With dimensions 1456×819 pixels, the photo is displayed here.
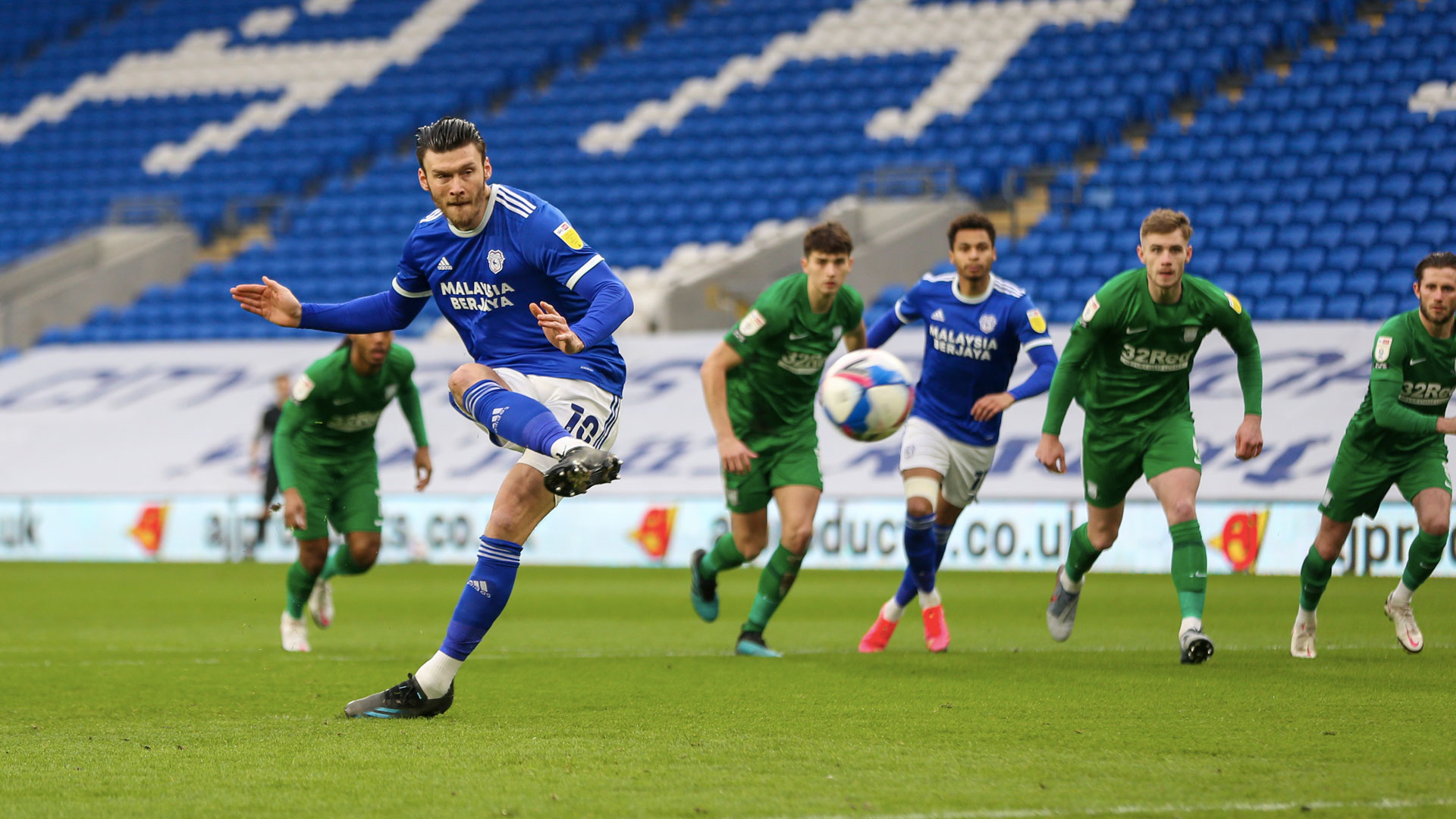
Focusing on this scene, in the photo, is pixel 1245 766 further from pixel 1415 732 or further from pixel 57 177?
pixel 57 177

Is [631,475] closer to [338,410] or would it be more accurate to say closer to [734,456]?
[338,410]

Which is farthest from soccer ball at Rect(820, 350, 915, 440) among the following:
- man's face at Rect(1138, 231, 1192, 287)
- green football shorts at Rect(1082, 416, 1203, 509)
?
man's face at Rect(1138, 231, 1192, 287)

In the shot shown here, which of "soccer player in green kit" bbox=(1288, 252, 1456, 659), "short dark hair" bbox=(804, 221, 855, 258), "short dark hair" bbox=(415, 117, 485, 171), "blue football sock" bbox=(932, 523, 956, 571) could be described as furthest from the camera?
"blue football sock" bbox=(932, 523, 956, 571)

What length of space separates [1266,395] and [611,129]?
1333 cm

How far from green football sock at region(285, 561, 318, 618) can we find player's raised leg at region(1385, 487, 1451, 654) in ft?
18.5

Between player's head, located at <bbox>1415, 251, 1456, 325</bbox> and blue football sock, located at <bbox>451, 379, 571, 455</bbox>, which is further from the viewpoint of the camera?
player's head, located at <bbox>1415, 251, 1456, 325</bbox>

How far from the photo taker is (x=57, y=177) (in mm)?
29109

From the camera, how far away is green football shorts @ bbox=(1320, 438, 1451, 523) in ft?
26.2

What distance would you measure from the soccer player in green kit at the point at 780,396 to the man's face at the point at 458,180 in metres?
2.60

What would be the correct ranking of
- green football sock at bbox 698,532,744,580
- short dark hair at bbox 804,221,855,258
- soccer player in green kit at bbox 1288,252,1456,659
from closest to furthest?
soccer player in green kit at bbox 1288,252,1456,659 < short dark hair at bbox 804,221,855,258 < green football sock at bbox 698,532,744,580

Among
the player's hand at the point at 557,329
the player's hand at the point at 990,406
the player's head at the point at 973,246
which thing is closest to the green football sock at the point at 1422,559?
the player's hand at the point at 990,406

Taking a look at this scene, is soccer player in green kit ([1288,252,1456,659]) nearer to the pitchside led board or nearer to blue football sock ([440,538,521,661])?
blue football sock ([440,538,521,661])

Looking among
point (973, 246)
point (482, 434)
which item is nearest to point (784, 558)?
point (973, 246)

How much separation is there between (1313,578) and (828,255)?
9.26 feet
